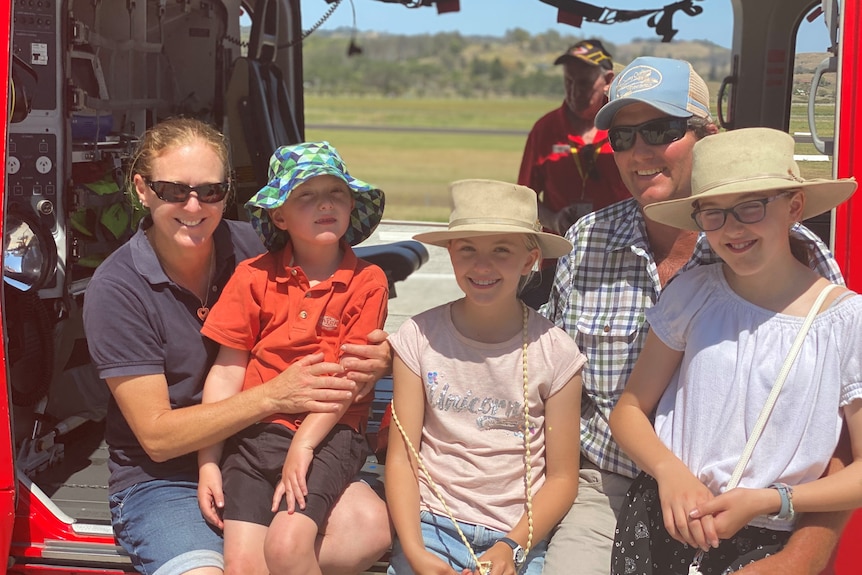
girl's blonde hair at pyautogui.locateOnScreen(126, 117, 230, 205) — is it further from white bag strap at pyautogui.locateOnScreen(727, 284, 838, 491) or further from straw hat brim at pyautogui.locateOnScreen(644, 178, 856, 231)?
white bag strap at pyautogui.locateOnScreen(727, 284, 838, 491)

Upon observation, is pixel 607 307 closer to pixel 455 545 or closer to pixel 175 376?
pixel 455 545

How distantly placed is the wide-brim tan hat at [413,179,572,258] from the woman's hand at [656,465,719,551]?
644mm

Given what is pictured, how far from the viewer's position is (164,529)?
2311 millimetres

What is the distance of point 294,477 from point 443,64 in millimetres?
85382

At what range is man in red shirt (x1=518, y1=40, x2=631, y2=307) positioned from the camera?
4.85 m

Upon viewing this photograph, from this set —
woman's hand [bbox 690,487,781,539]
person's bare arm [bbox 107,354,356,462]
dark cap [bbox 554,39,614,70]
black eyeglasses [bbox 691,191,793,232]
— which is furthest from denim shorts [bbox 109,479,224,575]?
dark cap [bbox 554,39,614,70]

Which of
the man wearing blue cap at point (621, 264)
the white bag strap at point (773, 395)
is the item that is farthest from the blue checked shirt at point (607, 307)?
the white bag strap at point (773, 395)

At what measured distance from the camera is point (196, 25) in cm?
464

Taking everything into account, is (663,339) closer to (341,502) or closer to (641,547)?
(641,547)

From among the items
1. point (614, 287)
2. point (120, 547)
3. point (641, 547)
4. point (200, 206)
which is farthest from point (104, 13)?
point (641, 547)

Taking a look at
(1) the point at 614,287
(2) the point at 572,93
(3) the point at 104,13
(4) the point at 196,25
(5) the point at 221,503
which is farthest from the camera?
(2) the point at 572,93

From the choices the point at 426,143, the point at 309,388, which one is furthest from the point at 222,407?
the point at 426,143

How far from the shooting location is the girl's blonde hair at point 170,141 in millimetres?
2445

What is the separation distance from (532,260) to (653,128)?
1.52 ft
